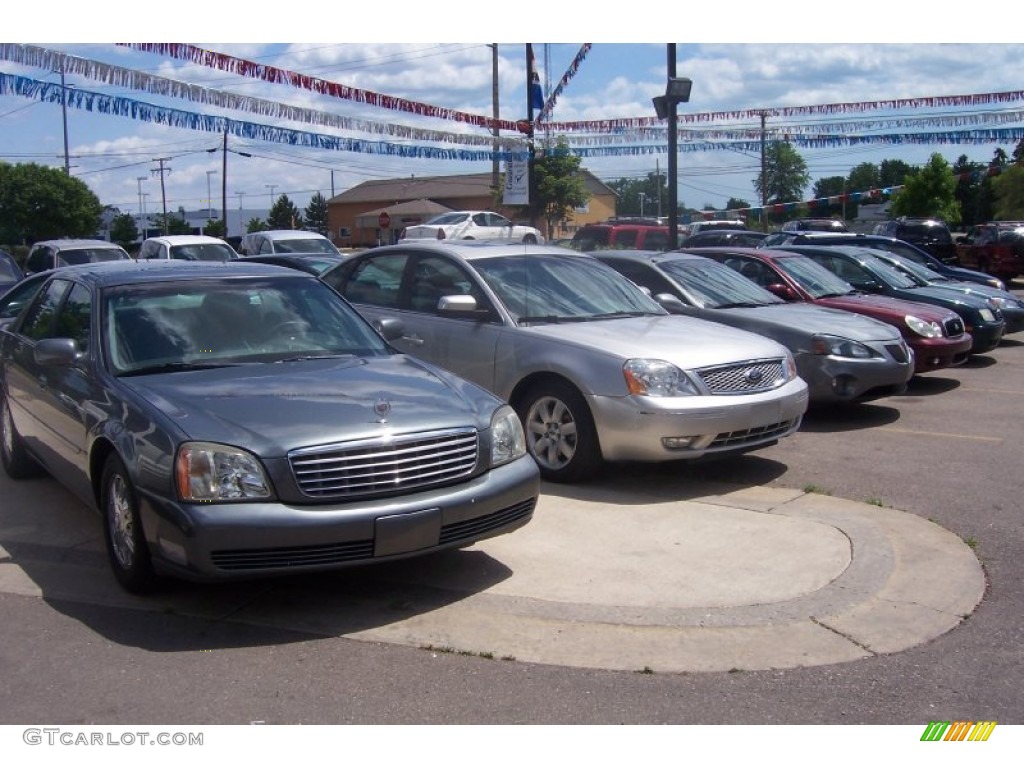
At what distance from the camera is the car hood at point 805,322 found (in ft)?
31.1

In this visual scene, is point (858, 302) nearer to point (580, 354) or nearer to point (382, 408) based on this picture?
point (580, 354)

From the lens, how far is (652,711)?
399cm

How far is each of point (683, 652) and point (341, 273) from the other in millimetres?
5631

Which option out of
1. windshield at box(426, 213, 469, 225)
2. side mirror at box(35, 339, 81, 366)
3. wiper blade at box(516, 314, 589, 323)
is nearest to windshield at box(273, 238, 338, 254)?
windshield at box(426, 213, 469, 225)

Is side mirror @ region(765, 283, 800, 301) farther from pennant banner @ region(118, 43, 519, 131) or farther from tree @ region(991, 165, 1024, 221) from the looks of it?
tree @ region(991, 165, 1024, 221)

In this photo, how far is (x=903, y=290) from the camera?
13047mm

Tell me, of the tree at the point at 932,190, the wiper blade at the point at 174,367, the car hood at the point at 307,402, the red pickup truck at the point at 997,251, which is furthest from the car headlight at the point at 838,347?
the tree at the point at 932,190

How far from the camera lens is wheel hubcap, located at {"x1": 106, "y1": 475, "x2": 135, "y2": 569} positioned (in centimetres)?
502

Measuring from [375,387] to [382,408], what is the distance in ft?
1.06

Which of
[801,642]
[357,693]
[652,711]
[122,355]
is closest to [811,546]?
[801,642]

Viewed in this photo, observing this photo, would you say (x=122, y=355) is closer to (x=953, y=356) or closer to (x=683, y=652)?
(x=683, y=652)
